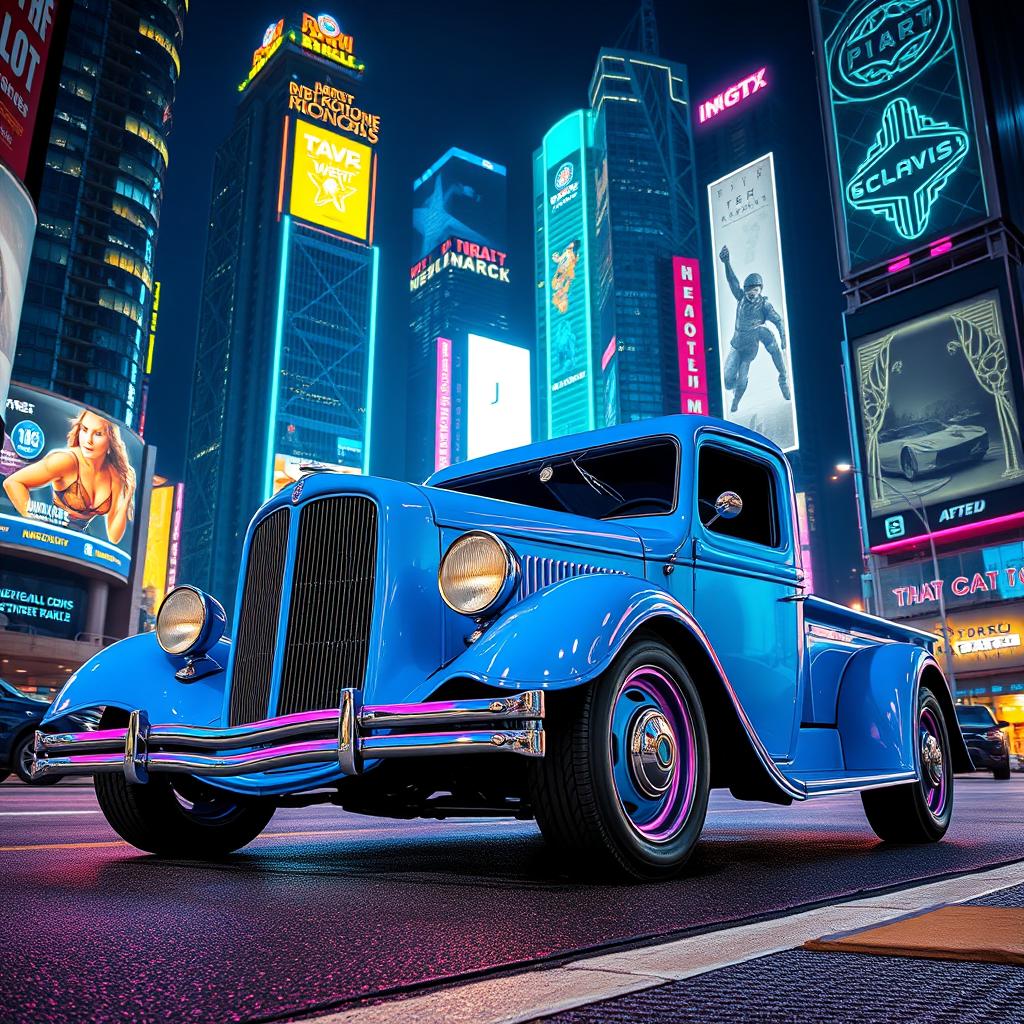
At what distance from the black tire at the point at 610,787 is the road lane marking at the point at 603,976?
82 centimetres

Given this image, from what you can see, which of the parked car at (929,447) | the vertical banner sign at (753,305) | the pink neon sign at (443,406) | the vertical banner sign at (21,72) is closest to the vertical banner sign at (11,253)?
the vertical banner sign at (21,72)

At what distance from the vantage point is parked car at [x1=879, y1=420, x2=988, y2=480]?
49812 mm

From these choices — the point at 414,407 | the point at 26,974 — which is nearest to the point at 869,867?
the point at 26,974

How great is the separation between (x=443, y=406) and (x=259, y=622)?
11854 centimetres

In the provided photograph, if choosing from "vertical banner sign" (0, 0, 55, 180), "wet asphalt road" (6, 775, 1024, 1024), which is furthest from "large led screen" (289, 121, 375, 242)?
"wet asphalt road" (6, 775, 1024, 1024)

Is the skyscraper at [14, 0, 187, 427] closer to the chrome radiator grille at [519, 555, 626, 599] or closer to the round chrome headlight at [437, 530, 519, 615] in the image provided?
the chrome radiator grille at [519, 555, 626, 599]

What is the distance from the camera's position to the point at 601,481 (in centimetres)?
546

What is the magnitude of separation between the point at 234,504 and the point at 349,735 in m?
123

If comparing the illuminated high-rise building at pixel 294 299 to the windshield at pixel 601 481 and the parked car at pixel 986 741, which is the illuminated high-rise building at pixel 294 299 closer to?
the parked car at pixel 986 741

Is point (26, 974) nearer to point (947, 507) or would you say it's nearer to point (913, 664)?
point (913, 664)

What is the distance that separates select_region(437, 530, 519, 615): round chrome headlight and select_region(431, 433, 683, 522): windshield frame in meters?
1.19

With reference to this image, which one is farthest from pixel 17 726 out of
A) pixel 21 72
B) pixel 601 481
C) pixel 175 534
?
pixel 175 534

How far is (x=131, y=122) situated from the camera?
6938 centimetres

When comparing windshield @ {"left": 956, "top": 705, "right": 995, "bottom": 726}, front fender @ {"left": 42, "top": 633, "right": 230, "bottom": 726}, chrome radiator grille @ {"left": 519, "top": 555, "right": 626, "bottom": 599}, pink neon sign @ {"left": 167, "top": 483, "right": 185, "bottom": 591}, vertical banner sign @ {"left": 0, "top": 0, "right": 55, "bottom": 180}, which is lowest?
front fender @ {"left": 42, "top": 633, "right": 230, "bottom": 726}
